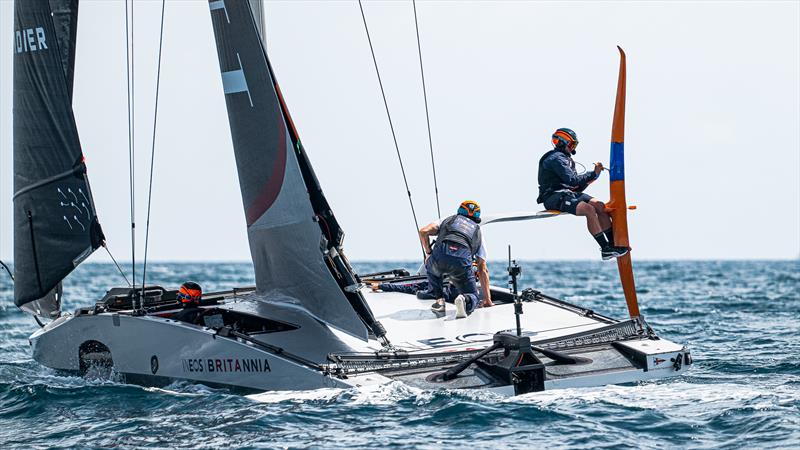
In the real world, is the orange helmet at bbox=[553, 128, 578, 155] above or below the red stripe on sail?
above

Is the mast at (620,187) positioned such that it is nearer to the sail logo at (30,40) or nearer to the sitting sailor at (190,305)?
the sitting sailor at (190,305)

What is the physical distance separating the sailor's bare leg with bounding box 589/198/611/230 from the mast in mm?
56

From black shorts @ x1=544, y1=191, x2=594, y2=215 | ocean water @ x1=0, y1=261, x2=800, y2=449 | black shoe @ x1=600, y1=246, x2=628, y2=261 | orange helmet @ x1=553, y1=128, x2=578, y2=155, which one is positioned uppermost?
orange helmet @ x1=553, y1=128, x2=578, y2=155

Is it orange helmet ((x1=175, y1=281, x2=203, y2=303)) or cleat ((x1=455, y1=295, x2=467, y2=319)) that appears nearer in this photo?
cleat ((x1=455, y1=295, x2=467, y2=319))

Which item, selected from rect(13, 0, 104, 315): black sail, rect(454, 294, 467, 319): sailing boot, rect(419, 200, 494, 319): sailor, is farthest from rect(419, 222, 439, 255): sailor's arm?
rect(13, 0, 104, 315): black sail

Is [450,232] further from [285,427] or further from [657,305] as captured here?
[657,305]

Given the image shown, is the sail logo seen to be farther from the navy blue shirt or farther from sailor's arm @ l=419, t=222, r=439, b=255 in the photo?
the navy blue shirt

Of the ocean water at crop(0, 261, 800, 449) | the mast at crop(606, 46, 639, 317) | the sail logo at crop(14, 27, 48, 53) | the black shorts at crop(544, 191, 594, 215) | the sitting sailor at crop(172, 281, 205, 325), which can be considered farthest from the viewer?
the sail logo at crop(14, 27, 48, 53)

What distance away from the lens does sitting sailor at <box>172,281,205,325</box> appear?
376 inches

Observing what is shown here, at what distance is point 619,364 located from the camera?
829 cm

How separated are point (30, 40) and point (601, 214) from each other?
611 centimetres

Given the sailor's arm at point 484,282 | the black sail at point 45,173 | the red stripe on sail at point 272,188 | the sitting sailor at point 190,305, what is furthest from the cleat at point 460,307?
the black sail at point 45,173

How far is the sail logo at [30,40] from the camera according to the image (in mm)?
10898

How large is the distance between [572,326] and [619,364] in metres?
1.23
